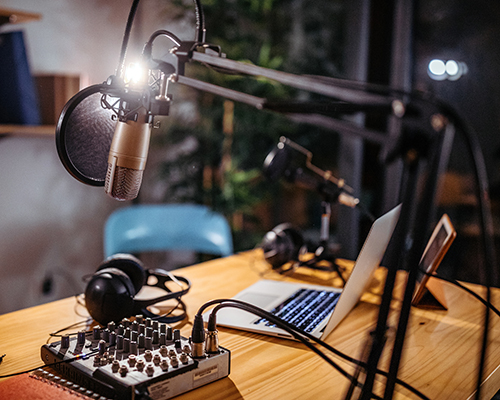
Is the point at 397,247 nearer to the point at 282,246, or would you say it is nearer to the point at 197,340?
the point at 197,340

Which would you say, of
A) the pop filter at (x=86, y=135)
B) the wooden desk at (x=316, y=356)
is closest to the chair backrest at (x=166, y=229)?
the wooden desk at (x=316, y=356)

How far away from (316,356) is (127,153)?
0.52 metres

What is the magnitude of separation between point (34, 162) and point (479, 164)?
87.6 inches

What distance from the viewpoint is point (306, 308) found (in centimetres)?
116

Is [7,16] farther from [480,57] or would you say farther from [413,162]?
[480,57]

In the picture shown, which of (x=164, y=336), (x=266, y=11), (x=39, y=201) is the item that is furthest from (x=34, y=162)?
(x=164, y=336)

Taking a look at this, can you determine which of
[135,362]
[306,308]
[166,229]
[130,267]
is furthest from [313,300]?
[166,229]

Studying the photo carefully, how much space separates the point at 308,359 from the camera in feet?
3.01

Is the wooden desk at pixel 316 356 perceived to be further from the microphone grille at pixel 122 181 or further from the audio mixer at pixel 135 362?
the microphone grille at pixel 122 181

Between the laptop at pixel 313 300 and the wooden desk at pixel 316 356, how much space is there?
0.10 ft

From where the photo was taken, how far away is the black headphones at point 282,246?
1.56m

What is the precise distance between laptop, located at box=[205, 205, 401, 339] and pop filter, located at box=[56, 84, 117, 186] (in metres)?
0.43

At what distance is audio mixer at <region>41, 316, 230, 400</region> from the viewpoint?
0.70 meters

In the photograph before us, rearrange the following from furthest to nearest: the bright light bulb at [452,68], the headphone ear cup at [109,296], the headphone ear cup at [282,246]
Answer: the bright light bulb at [452,68], the headphone ear cup at [282,246], the headphone ear cup at [109,296]
